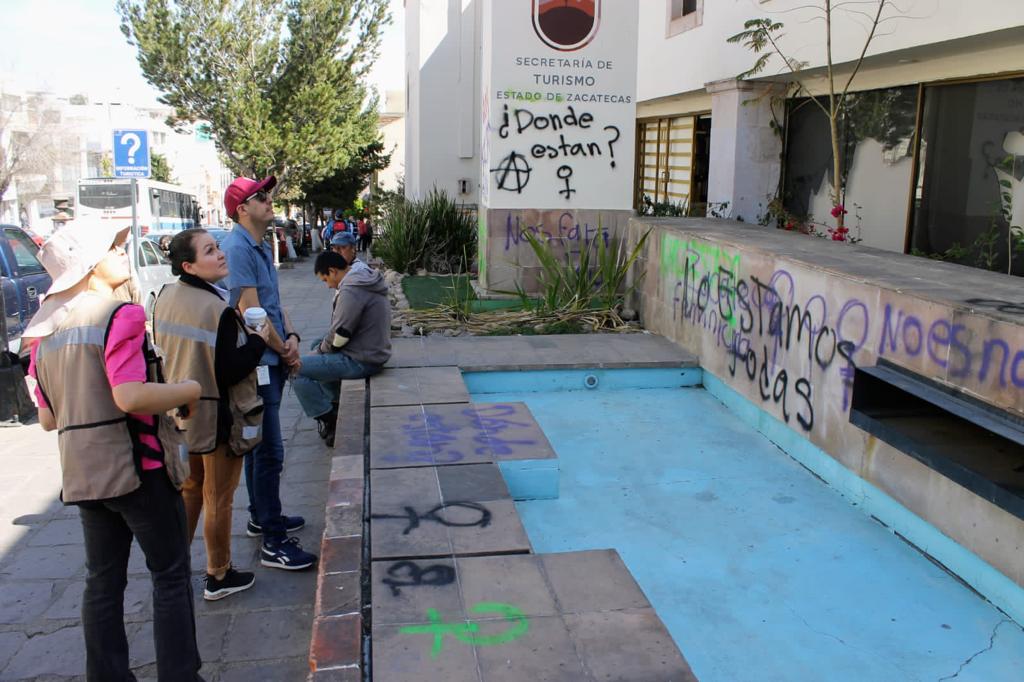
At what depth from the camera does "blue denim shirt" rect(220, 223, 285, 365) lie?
13.8ft

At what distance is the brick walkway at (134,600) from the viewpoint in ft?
11.8

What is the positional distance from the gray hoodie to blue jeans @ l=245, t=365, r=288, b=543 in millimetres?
1367

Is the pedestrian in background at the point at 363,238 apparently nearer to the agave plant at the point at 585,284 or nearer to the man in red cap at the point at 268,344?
the agave plant at the point at 585,284

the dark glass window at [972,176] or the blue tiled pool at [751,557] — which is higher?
the dark glass window at [972,176]

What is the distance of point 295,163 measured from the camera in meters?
25.2

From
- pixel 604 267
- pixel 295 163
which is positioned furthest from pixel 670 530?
pixel 295 163

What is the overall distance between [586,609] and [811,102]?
9.43 metres

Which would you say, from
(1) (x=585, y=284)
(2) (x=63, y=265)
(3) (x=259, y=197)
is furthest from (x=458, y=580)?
(1) (x=585, y=284)

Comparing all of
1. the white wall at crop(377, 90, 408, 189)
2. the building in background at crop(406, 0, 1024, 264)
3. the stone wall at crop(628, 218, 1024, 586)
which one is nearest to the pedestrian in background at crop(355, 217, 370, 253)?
the building in background at crop(406, 0, 1024, 264)

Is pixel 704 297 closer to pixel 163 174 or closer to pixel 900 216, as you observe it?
pixel 900 216

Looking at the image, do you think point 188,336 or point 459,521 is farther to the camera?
point 459,521

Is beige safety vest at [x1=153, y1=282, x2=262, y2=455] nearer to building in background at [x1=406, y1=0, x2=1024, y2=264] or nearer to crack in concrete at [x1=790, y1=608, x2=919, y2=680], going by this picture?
crack in concrete at [x1=790, y1=608, x2=919, y2=680]

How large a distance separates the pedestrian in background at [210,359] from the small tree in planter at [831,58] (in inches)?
224

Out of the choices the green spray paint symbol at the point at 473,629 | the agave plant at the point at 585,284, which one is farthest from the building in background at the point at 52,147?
the green spray paint symbol at the point at 473,629
